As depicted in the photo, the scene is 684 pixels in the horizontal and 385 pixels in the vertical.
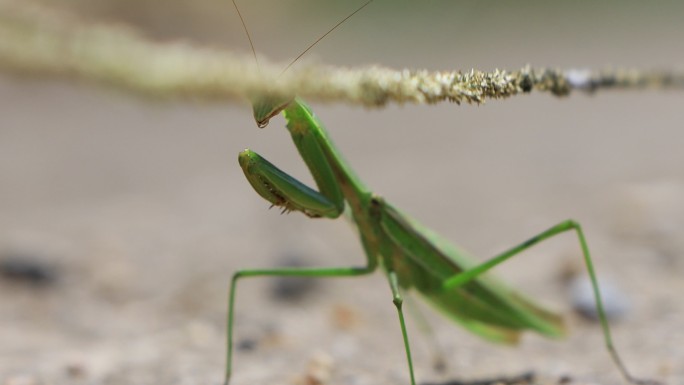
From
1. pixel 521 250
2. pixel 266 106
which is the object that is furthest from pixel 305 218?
pixel 266 106

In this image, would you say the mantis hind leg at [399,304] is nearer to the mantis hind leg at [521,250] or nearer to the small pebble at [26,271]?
the mantis hind leg at [521,250]

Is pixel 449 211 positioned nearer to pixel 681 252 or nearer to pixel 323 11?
pixel 681 252

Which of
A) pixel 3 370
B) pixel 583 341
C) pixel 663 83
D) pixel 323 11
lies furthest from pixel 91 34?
pixel 323 11

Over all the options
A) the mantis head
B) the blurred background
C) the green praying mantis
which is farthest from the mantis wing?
the mantis head

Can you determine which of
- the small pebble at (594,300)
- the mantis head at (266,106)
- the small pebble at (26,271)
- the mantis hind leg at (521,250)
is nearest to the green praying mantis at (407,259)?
the mantis hind leg at (521,250)

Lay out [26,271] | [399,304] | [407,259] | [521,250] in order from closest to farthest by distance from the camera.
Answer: [399,304]
[521,250]
[407,259]
[26,271]

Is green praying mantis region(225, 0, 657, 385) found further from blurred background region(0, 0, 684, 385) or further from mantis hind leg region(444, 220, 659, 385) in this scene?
blurred background region(0, 0, 684, 385)

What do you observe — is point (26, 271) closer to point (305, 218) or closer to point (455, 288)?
point (305, 218)
